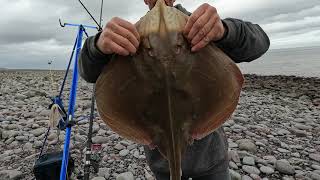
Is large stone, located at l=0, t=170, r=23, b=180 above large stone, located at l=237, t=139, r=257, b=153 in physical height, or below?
below

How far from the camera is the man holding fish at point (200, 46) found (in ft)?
5.64

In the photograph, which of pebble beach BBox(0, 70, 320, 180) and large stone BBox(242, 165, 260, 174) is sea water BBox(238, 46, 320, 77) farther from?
large stone BBox(242, 165, 260, 174)

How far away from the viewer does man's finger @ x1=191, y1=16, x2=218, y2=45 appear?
1686 mm

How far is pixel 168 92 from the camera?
174cm

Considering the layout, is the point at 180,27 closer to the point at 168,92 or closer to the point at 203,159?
the point at 168,92

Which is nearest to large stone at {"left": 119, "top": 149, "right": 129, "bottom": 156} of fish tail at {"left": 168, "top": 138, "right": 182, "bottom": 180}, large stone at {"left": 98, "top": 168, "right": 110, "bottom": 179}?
large stone at {"left": 98, "top": 168, "right": 110, "bottom": 179}

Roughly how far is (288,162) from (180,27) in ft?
18.5

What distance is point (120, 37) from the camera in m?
1.72

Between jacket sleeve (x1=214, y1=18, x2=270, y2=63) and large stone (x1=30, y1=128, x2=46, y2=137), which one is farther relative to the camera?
large stone (x1=30, y1=128, x2=46, y2=137)

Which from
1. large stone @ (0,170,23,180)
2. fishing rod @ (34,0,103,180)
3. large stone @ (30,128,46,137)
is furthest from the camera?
large stone @ (30,128,46,137)

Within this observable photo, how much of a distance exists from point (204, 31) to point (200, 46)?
0.29ft

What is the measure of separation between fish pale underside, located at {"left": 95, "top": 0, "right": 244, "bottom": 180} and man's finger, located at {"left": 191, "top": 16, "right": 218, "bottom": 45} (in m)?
0.07

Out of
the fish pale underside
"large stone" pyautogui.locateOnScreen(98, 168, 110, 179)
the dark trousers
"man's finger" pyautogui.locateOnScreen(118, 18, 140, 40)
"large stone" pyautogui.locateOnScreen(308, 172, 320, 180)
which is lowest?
"large stone" pyautogui.locateOnScreen(98, 168, 110, 179)

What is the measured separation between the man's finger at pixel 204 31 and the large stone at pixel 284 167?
509cm
